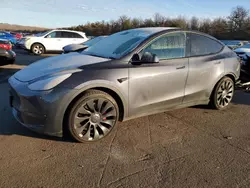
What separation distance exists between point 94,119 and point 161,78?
1.23 meters

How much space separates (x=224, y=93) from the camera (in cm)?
508

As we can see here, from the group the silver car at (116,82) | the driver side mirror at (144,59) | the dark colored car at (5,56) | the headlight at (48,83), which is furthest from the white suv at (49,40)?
the headlight at (48,83)

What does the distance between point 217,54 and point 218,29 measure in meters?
52.3

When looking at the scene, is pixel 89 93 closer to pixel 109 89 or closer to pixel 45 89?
pixel 109 89

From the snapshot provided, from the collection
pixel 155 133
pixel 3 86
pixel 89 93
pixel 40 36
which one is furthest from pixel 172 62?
pixel 40 36

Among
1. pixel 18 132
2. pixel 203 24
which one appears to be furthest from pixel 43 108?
pixel 203 24

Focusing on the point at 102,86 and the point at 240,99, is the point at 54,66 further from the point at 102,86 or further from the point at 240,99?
the point at 240,99

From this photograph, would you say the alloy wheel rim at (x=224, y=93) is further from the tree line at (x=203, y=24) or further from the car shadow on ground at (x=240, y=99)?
the tree line at (x=203, y=24)

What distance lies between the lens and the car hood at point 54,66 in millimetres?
3508

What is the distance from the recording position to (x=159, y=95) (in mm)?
4023

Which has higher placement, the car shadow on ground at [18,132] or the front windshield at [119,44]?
the front windshield at [119,44]

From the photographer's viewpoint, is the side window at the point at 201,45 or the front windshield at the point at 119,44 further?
the side window at the point at 201,45

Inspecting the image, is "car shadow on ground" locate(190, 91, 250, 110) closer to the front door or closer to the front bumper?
the front door

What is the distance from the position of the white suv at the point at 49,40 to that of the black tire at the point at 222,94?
13.0 metres
